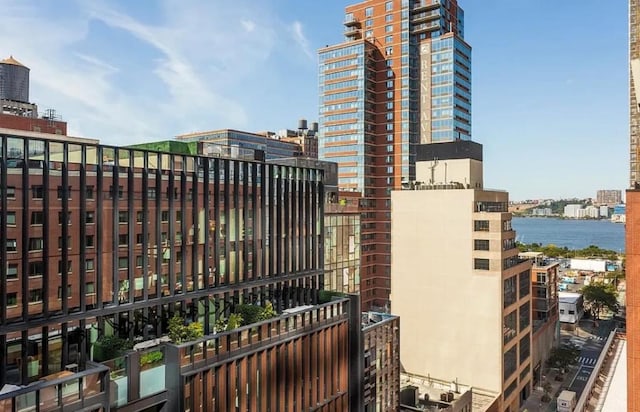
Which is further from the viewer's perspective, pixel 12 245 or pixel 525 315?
pixel 525 315

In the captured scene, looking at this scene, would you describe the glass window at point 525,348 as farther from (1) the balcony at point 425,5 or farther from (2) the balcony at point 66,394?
(1) the balcony at point 425,5

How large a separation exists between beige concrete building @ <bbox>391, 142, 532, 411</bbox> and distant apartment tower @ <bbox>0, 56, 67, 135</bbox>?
4685cm

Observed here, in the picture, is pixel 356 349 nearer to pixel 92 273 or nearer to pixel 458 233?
pixel 92 273

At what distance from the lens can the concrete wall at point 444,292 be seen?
216ft

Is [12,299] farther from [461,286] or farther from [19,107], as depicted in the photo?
[461,286]

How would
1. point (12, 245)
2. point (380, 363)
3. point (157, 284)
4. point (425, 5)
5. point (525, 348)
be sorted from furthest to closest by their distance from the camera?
point (425, 5), point (525, 348), point (380, 363), point (157, 284), point (12, 245)

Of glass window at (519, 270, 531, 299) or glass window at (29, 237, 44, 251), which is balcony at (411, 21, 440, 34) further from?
glass window at (29, 237, 44, 251)

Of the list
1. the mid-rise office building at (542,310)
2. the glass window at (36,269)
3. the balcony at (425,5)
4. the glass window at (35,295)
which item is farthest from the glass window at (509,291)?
the balcony at (425,5)

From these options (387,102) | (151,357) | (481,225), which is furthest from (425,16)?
(151,357)

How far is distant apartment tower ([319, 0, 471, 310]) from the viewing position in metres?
118

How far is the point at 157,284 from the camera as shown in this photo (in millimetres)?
32438

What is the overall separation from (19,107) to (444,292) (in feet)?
196

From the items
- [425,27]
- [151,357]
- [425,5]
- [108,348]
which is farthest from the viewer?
[425,27]

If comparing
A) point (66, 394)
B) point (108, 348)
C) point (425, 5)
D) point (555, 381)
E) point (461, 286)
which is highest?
point (425, 5)
